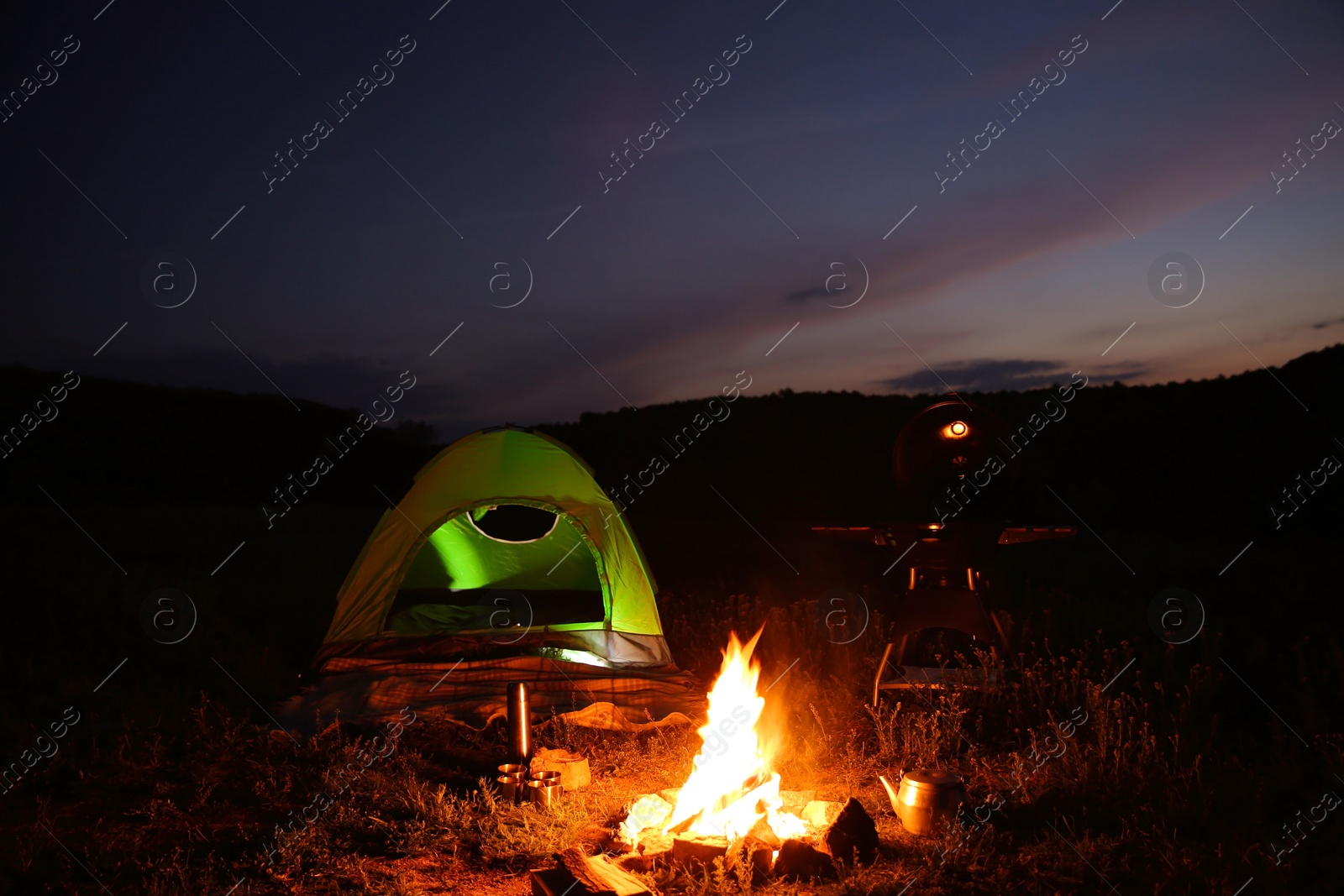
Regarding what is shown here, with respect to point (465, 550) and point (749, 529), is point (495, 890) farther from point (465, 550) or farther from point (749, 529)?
point (749, 529)

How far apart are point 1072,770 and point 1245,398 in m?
16.5

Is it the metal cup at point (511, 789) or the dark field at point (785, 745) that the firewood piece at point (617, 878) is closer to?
the dark field at point (785, 745)

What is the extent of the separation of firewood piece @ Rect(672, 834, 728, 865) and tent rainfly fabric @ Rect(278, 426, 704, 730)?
5.56 ft

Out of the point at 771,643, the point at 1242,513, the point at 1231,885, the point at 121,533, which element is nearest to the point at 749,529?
the point at 1242,513

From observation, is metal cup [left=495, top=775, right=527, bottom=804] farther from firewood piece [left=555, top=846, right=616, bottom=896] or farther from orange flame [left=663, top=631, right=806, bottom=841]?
orange flame [left=663, top=631, right=806, bottom=841]

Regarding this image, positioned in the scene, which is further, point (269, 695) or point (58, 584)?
point (58, 584)

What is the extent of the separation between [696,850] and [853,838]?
60 cm

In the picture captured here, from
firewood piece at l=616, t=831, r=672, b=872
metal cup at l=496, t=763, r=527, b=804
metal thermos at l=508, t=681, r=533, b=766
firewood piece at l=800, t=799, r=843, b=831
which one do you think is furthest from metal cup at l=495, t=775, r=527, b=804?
firewood piece at l=800, t=799, r=843, b=831

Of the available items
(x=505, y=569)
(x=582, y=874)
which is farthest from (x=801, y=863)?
(x=505, y=569)

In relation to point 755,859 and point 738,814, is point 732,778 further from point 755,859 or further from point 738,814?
point 755,859

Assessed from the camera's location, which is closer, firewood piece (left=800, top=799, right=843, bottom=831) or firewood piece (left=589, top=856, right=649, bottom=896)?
firewood piece (left=589, top=856, right=649, bottom=896)

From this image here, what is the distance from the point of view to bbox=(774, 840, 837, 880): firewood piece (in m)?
3.08

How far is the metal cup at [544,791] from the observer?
12.2 feet

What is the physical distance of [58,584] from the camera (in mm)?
8445
